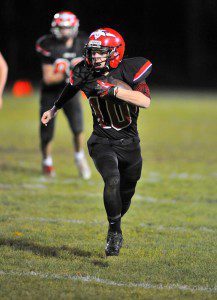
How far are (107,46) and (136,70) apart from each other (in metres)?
0.29

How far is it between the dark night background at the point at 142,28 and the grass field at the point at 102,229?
20.6 m

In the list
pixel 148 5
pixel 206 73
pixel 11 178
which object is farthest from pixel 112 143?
pixel 148 5

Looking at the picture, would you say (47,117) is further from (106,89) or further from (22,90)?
(22,90)

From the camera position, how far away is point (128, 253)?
5270 millimetres

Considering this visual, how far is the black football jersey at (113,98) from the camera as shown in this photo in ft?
17.0

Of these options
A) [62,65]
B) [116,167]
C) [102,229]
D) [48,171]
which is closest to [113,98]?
[116,167]

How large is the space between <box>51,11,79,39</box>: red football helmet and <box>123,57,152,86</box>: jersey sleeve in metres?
3.32

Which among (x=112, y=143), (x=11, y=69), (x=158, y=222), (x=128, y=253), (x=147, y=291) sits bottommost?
(x=11, y=69)

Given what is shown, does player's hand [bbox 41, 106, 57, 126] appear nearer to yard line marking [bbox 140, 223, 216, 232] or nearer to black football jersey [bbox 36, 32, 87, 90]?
yard line marking [bbox 140, 223, 216, 232]

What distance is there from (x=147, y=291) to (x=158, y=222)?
219 cm

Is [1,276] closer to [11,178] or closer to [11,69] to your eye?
[11,178]

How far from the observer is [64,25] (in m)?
8.46

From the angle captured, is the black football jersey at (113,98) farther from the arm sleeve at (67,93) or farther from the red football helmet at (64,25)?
the red football helmet at (64,25)

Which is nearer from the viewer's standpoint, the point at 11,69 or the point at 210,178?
the point at 210,178
